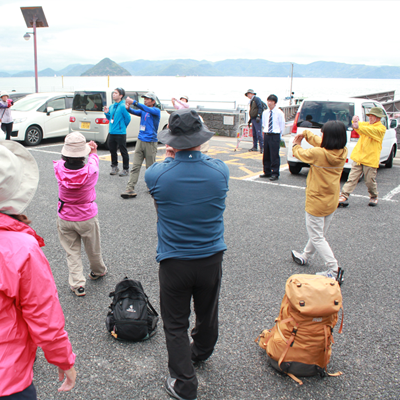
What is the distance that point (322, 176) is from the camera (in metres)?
3.86

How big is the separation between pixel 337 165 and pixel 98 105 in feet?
30.3

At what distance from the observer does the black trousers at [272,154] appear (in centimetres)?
849

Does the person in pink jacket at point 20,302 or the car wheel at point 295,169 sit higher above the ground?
the person in pink jacket at point 20,302

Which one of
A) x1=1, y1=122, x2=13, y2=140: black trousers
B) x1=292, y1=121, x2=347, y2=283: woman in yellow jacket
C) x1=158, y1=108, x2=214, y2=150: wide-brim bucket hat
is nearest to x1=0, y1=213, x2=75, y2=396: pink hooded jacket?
x1=158, y1=108, x2=214, y2=150: wide-brim bucket hat

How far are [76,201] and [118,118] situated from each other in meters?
5.11

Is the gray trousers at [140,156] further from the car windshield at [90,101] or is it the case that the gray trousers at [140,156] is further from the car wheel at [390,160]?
the car wheel at [390,160]

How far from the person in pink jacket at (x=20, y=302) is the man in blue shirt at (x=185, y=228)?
82cm

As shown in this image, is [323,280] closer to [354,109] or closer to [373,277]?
[373,277]

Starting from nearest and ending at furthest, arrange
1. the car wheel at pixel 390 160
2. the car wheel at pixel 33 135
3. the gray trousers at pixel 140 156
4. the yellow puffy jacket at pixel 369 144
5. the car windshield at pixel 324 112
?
the yellow puffy jacket at pixel 369 144
the gray trousers at pixel 140 156
the car windshield at pixel 324 112
the car wheel at pixel 390 160
the car wheel at pixel 33 135

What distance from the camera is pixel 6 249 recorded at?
1.33 metres

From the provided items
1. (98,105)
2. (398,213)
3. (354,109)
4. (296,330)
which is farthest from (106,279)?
(98,105)

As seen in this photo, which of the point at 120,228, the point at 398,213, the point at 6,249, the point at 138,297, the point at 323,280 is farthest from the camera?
the point at 398,213

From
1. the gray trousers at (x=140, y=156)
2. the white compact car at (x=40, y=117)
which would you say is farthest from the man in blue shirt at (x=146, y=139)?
the white compact car at (x=40, y=117)

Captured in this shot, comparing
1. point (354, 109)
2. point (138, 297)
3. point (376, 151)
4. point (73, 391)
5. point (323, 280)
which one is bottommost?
point (73, 391)
